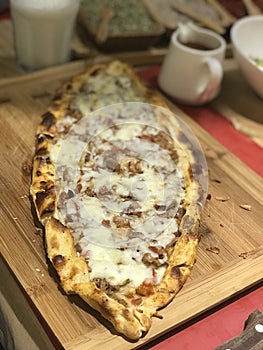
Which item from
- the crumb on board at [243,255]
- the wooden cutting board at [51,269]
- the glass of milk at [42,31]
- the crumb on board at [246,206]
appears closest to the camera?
the wooden cutting board at [51,269]

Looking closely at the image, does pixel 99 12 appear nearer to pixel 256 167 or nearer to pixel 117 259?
pixel 256 167

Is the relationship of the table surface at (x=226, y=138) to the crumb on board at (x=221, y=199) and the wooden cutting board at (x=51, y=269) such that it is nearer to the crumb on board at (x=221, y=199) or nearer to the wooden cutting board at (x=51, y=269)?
the wooden cutting board at (x=51, y=269)

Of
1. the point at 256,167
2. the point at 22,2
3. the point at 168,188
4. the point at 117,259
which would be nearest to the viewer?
the point at 117,259

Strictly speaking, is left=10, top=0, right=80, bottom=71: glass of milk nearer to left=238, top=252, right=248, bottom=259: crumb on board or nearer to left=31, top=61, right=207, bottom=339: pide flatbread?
left=31, top=61, right=207, bottom=339: pide flatbread

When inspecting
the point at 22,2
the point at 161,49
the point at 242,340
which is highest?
the point at 22,2

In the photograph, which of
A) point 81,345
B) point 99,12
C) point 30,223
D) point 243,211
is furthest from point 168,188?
point 99,12

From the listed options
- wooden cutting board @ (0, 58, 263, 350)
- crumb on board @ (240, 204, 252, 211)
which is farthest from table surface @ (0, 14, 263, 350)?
crumb on board @ (240, 204, 252, 211)

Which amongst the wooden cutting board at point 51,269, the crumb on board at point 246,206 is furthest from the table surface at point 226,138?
the crumb on board at point 246,206
